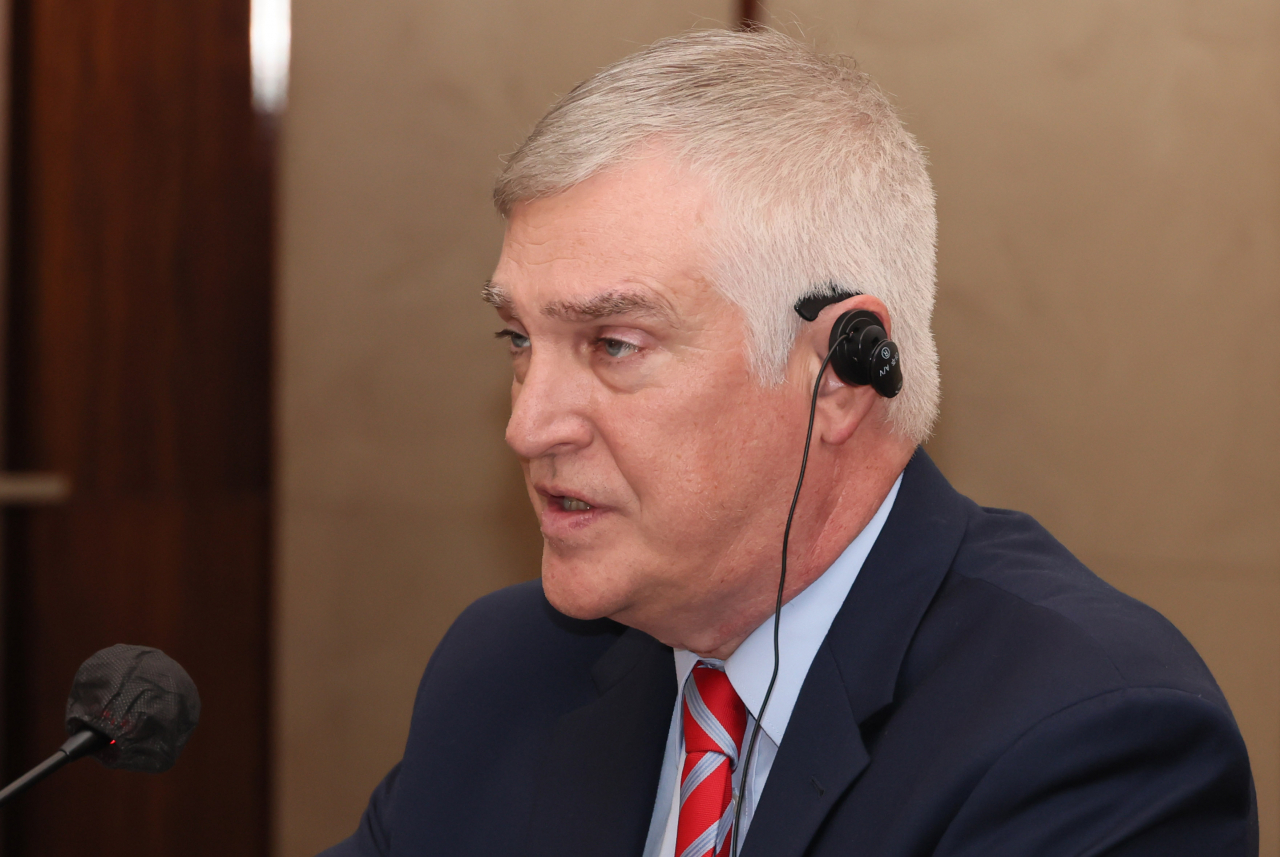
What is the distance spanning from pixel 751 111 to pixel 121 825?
234 cm

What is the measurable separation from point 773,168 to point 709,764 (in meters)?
0.61

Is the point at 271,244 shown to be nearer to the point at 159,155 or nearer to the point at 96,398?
the point at 159,155

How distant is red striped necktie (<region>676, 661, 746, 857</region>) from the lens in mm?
1126

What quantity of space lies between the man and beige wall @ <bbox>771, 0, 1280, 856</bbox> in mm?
927

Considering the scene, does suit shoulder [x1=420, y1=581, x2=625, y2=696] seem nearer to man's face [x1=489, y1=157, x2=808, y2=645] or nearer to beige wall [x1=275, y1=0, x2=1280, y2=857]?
man's face [x1=489, y1=157, x2=808, y2=645]

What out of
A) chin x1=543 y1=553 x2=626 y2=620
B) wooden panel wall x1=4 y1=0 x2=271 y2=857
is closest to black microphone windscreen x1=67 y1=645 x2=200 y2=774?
chin x1=543 y1=553 x2=626 y2=620

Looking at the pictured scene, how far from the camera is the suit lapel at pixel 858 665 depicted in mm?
1041

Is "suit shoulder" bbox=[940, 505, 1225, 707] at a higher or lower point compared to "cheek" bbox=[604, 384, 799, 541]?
lower

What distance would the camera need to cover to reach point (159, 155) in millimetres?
2660

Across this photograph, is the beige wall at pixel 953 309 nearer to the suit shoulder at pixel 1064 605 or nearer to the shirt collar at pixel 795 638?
the suit shoulder at pixel 1064 605

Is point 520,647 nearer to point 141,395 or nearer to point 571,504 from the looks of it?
point 571,504

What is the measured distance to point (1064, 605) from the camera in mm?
1050

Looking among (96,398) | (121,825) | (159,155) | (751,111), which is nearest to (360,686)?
(121,825)

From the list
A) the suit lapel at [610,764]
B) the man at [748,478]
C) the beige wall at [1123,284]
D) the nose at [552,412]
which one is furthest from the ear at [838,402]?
the beige wall at [1123,284]
